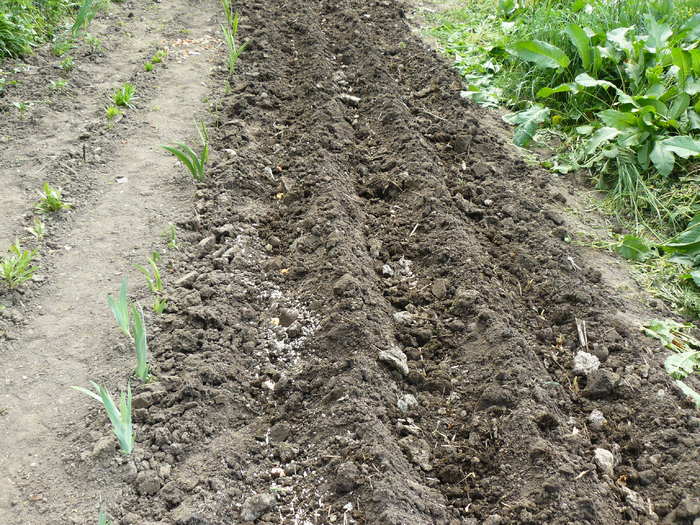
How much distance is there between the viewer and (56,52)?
5348mm

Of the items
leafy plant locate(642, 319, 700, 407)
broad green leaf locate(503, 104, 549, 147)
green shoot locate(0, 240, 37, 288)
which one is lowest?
leafy plant locate(642, 319, 700, 407)

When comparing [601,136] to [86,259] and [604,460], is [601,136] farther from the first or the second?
[86,259]

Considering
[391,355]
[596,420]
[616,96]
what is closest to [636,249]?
[596,420]

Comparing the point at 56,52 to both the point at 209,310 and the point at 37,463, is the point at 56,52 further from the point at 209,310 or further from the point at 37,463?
the point at 37,463

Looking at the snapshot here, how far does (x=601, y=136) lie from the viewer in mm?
4273

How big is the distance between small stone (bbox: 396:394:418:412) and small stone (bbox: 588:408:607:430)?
771 millimetres

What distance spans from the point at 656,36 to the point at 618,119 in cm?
84

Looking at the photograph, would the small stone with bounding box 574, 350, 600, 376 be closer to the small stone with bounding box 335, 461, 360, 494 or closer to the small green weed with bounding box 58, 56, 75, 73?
the small stone with bounding box 335, 461, 360, 494

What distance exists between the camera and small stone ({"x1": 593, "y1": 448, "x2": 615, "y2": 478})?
2584 mm

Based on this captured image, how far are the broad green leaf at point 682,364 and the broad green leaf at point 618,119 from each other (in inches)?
70.0

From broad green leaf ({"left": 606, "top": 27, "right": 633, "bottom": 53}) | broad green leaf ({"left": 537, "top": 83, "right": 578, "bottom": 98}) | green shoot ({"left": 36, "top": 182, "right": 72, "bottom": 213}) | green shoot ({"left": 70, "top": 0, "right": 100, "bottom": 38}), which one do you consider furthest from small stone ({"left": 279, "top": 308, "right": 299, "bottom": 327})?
green shoot ({"left": 70, "top": 0, "right": 100, "bottom": 38})

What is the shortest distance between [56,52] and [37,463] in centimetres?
398

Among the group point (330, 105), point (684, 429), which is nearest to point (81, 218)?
point (330, 105)

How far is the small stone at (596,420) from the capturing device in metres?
2.78
